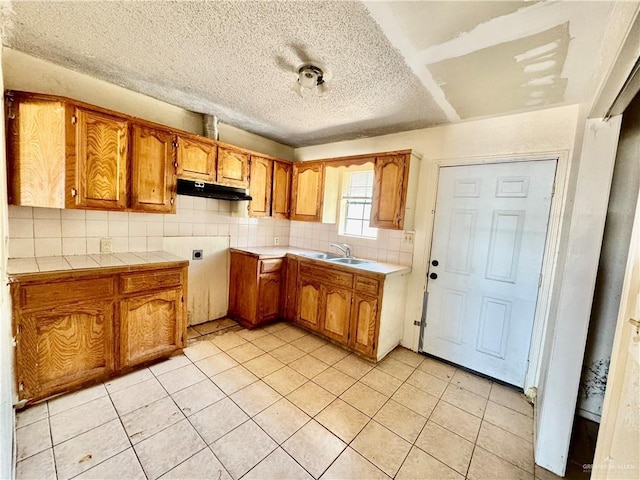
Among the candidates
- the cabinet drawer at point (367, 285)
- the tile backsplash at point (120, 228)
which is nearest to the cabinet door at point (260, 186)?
the tile backsplash at point (120, 228)

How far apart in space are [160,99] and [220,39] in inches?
53.0

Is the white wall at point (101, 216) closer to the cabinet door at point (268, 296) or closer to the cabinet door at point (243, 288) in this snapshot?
the cabinet door at point (243, 288)

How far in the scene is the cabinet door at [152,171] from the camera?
7.17ft

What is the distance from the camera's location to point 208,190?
8.53ft

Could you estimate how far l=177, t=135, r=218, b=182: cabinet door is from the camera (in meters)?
2.45

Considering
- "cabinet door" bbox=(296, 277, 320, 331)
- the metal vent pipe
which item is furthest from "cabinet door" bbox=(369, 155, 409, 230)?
the metal vent pipe

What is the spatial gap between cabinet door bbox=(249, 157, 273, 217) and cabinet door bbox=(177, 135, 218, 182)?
487 millimetres

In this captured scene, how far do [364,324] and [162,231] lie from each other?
7.43 feet

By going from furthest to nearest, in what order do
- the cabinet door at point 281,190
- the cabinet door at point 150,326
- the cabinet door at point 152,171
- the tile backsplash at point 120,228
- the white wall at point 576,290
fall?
the cabinet door at point 281,190
the cabinet door at point 152,171
the cabinet door at point 150,326
the tile backsplash at point 120,228
the white wall at point 576,290

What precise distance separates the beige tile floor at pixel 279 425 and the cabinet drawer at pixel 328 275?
2.55 feet

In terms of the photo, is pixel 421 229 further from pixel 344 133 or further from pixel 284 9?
pixel 284 9

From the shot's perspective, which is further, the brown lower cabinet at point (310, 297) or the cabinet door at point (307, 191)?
the cabinet door at point (307, 191)

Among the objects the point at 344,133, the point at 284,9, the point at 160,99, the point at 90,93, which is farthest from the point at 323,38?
the point at 90,93

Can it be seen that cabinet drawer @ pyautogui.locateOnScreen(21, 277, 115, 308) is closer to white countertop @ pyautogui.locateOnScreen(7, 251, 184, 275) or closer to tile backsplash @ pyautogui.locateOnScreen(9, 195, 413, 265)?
white countertop @ pyautogui.locateOnScreen(7, 251, 184, 275)
